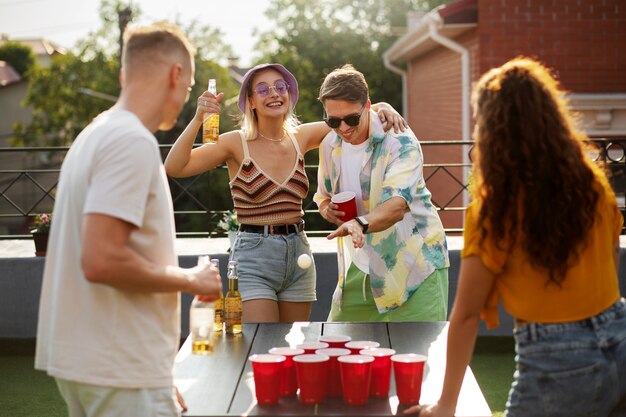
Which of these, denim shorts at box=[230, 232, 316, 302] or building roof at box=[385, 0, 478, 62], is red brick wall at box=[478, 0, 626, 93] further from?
denim shorts at box=[230, 232, 316, 302]

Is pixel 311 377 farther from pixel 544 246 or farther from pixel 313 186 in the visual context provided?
pixel 313 186

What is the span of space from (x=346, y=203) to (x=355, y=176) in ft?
0.83

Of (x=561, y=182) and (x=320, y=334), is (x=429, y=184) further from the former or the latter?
(x=561, y=182)

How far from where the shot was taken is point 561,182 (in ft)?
7.97

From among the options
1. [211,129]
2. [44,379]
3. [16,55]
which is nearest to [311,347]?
[211,129]

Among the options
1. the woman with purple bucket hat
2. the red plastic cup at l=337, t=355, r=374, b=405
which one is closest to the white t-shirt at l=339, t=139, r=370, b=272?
the woman with purple bucket hat

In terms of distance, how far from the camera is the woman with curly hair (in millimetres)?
2430

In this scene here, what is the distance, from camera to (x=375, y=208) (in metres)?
4.04

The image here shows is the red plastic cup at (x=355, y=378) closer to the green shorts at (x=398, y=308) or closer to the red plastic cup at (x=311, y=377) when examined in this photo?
the red plastic cup at (x=311, y=377)

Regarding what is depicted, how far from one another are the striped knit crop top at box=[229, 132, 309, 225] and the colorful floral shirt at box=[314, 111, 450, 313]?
46 centimetres

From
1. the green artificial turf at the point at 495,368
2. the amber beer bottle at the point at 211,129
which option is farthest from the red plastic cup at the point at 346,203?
the green artificial turf at the point at 495,368

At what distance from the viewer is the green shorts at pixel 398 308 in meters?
4.18

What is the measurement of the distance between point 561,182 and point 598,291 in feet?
1.07

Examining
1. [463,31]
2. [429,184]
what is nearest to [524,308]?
[463,31]
